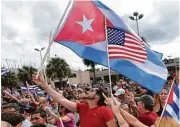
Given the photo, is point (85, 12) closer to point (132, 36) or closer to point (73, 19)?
point (73, 19)

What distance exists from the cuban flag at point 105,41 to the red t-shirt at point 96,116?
0.59m

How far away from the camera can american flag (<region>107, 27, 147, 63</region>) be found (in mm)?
4789

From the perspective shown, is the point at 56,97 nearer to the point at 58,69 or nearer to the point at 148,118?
the point at 148,118

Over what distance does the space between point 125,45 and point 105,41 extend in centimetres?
30

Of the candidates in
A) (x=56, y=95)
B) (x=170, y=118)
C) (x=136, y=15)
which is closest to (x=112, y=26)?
(x=56, y=95)

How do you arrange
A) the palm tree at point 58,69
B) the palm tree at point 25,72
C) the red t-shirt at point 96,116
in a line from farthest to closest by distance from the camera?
the palm tree at point 58,69
the palm tree at point 25,72
the red t-shirt at point 96,116

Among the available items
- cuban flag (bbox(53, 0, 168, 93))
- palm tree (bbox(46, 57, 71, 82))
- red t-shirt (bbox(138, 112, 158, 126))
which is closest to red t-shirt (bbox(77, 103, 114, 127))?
red t-shirt (bbox(138, 112, 158, 126))

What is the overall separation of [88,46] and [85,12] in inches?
18.2

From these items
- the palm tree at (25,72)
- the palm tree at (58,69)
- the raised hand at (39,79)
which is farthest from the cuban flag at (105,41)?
the palm tree at (58,69)

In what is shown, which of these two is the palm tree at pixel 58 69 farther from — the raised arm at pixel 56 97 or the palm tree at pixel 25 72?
the raised arm at pixel 56 97

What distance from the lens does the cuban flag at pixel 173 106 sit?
12.0 feet

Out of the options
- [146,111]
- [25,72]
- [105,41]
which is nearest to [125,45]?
[105,41]

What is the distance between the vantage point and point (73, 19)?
15.5ft

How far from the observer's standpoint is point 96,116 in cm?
438
